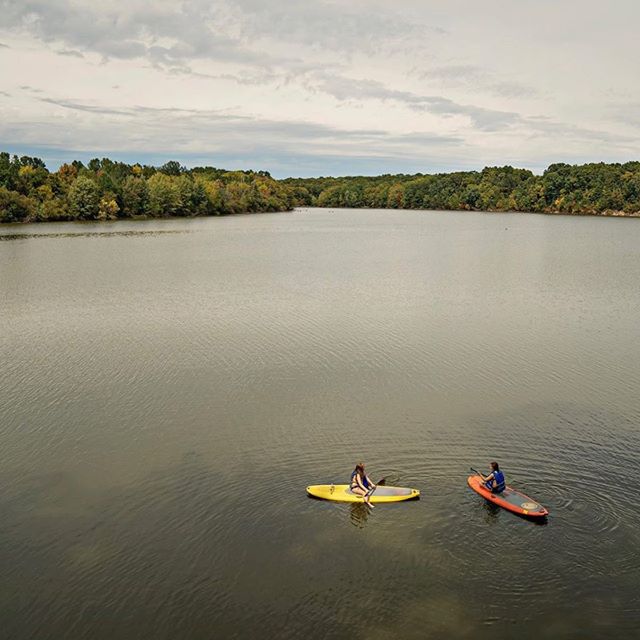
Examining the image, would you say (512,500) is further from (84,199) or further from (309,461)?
(84,199)

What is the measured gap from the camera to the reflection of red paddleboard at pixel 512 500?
680 inches

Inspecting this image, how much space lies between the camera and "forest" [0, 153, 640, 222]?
4582 inches

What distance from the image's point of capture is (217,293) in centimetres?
4722

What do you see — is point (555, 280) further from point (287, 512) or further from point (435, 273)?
point (287, 512)

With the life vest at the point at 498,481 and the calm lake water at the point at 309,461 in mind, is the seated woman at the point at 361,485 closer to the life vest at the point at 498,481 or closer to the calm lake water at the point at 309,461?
the calm lake water at the point at 309,461

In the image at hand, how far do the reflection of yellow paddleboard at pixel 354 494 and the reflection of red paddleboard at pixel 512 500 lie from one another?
1.90 m

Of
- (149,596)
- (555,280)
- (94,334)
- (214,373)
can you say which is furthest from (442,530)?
(555,280)

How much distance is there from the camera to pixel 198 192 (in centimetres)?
14500

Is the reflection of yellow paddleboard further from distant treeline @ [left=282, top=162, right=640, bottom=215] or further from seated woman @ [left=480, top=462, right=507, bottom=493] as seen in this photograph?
distant treeline @ [left=282, top=162, right=640, bottom=215]

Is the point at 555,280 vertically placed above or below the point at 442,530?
above

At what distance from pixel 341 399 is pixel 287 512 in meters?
8.61

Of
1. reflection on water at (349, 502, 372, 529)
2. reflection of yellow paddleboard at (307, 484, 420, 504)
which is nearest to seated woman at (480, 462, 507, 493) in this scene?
reflection of yellow paddleboard at (307, 484, 420, 504)

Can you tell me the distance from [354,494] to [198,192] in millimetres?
134879

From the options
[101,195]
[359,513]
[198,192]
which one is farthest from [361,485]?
[198,192]
